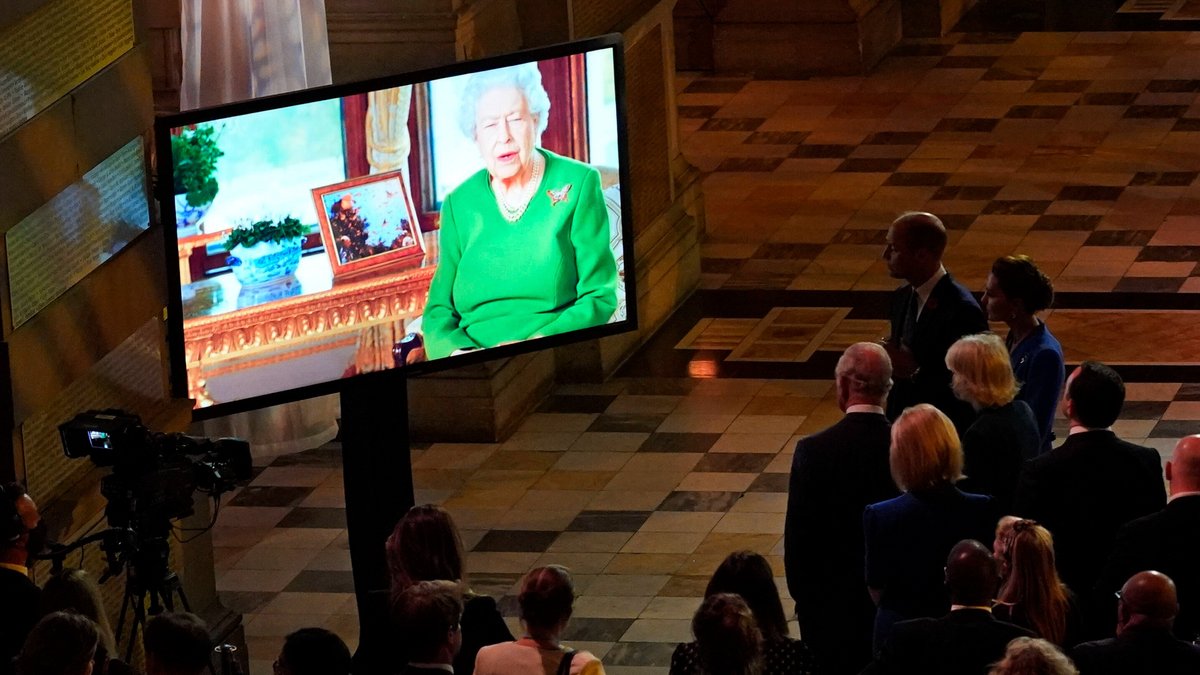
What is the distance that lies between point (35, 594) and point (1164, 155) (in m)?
9.76

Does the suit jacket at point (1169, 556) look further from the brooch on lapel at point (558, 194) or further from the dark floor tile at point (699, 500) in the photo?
the dark floor tile at point (699, 500)

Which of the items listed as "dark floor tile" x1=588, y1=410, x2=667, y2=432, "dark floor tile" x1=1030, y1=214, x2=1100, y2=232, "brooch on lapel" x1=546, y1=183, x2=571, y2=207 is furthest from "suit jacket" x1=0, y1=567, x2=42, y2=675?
"dark floor tile" x1=1030, y1=214, x2=1100, y2=232

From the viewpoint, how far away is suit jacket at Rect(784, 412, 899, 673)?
229 inches

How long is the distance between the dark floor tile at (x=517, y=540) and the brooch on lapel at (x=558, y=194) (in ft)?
4.97

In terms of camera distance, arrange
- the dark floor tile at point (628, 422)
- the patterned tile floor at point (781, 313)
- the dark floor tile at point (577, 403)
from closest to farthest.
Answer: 1. the patterned tile floor at point (781, 313)
2. the dark floor tile at point (628, 422)
3. the dark floor tile at point (577, 403)

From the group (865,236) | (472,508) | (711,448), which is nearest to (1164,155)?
(865,236)

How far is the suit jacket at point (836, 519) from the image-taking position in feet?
19.1

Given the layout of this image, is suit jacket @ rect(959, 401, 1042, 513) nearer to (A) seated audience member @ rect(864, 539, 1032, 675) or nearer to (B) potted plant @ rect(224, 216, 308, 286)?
(A) seated audience member @ rect(864, 539, 1032, 675)

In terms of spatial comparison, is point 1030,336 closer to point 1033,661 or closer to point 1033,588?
point 1033,588

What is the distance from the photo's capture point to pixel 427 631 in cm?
455

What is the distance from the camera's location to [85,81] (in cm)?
622

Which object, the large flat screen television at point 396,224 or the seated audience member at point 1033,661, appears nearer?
the seated audience member at point 1033,661

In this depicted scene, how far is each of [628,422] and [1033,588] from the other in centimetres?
477

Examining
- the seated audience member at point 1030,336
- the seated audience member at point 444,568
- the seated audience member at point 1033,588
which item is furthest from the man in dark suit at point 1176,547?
the seated audience member at point 444,568
